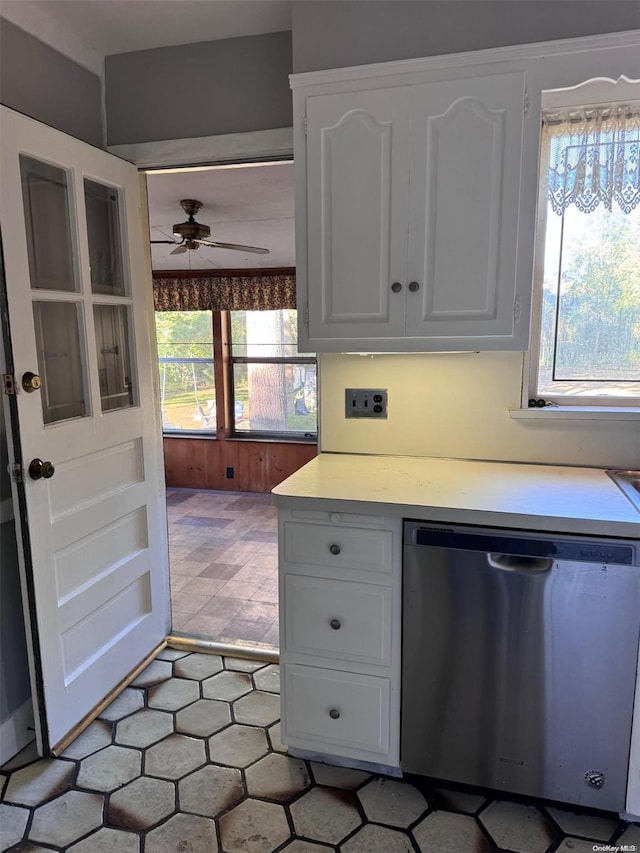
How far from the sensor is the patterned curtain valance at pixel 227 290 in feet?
16.9

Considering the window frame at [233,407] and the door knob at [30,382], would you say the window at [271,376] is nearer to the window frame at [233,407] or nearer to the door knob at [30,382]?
the window frame at [233,407]

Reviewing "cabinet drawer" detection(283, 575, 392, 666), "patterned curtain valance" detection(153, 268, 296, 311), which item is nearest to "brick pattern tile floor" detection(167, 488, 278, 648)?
"cabinet drawer" detection(283, 575, 392, 666)

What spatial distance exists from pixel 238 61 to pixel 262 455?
12.6 feet

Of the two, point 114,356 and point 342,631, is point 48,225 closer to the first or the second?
point 114,356

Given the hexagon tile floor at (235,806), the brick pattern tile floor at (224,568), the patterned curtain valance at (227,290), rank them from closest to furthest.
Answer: the hexagon tile floor at (235,806), the brick pattern tile floor at (224,568), the patterned curtain valance at (227,290)

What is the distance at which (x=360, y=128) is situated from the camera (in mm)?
1729

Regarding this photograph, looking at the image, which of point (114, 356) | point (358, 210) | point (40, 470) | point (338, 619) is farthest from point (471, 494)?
point (114, 356)

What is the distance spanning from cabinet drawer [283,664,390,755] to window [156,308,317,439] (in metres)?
3.77

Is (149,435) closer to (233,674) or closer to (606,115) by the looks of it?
(233,674)

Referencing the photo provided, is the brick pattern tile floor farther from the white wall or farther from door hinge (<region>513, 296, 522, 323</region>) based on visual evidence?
door hinge (<region>513, 296, 522, 323</region>)

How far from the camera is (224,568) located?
137 inches

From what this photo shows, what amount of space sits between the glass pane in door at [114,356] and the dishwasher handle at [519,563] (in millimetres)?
1503

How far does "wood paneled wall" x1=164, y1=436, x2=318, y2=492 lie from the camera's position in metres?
5.45

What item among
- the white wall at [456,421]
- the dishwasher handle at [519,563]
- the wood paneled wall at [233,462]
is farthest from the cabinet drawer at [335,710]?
the wood paneled wall at [233,462]
